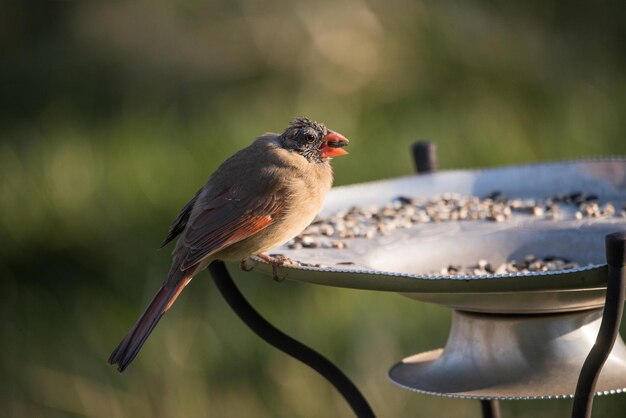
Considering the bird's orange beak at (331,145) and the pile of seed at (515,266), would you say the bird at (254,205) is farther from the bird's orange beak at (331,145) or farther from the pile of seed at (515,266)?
the pile of seed at (515,266)

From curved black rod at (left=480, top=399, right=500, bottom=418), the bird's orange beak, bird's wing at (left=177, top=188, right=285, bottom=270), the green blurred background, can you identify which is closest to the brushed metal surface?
bird's wing at (left=177, top=188, right=285, bottom=270)

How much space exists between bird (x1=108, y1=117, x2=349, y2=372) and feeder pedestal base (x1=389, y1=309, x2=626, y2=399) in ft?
1.51

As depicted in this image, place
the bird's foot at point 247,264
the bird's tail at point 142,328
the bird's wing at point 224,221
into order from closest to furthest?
1. the bird's tail at point 142,328
2. the bird's wing at point 224,221
3. the bird's foot at point 247,264

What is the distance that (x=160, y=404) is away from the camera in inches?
188

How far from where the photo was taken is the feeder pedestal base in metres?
2.49

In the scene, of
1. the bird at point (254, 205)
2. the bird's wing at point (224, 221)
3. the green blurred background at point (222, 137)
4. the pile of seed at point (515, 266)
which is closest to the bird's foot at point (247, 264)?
the bird at point (254, 205)

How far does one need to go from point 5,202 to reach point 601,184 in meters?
3.38

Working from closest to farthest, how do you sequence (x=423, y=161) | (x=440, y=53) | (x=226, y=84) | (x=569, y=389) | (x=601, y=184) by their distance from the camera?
(x=569, y=389)
(x=601, y=184)
(x=423, y=161)
(x=226, y=84)
(x=440, y=53)

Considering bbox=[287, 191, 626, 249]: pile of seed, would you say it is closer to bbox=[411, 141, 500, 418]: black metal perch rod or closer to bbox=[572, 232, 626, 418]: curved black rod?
bbox=[411, 141, 500, 418]: black metal perch rod

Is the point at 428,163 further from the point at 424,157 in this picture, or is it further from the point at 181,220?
the point at 181,220

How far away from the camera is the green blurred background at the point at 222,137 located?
488cm

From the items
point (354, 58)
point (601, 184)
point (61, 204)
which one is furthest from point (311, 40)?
point (601, 184)

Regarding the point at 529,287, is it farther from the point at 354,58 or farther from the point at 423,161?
the point at 354,58

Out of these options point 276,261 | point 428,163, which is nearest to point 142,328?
point 276,261
